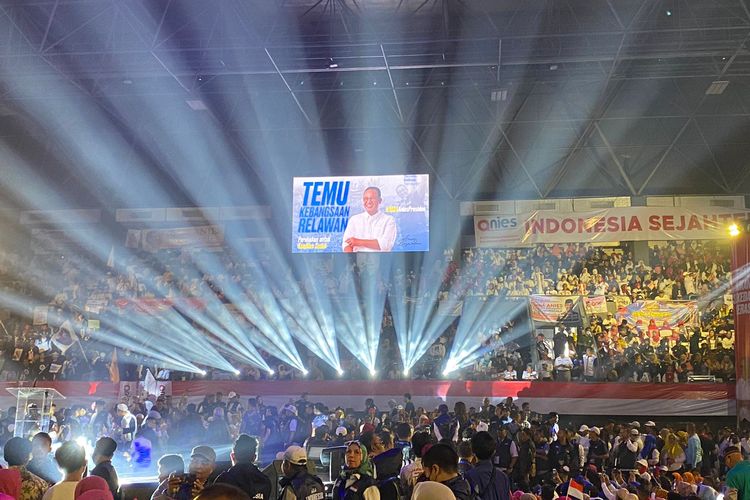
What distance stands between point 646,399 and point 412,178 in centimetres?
723

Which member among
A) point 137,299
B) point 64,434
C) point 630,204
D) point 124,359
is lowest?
point 64,434

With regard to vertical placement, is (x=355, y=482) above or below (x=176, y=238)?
below

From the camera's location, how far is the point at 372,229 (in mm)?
18672

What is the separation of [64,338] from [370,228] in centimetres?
762

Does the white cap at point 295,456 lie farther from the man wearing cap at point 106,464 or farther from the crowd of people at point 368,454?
the man wearing cap at point 106,464

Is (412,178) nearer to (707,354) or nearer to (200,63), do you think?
(200,63)

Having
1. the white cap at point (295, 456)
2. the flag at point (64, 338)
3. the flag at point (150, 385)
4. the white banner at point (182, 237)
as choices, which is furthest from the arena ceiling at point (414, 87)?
the white cap at point (295, 456)

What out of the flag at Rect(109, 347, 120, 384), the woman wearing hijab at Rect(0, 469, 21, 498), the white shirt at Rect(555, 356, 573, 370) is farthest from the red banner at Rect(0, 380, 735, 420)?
the woman wearing hijab at Rect(0, 469, 21, 498)

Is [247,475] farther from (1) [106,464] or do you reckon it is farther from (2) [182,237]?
(2) [182,237]

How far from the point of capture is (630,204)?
19969mm

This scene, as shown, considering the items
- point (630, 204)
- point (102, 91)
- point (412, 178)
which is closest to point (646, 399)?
point (630, 204)

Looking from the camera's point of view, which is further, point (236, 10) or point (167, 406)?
point (167, 406)

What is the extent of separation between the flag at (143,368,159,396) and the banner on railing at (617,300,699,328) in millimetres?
10361

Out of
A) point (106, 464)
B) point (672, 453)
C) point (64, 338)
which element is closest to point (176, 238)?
point (64, 338)
